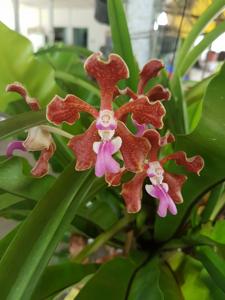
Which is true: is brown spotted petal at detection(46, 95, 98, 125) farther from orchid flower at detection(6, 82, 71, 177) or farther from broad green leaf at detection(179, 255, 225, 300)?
broad green leaf at detection(179, 255, 225, 300)

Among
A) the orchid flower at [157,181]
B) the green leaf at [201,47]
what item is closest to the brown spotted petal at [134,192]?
the orchid flower at [157,181]

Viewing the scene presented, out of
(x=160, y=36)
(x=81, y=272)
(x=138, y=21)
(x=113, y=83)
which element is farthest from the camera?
(x=160, y=36)

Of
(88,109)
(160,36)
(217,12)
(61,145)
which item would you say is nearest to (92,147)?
(88,109)

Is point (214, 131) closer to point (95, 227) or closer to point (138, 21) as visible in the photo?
point (95, 227)

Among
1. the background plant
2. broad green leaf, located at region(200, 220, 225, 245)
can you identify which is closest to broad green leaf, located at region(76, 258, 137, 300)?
the background plant

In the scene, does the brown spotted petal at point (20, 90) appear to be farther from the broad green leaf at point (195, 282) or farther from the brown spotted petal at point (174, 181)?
the broad green leaf at point (195, 282)

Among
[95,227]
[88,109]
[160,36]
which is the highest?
[88,109]
